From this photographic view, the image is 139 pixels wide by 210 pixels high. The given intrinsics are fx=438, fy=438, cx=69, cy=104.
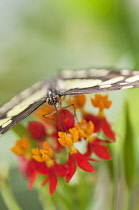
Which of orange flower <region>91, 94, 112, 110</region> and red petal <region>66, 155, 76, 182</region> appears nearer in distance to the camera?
red petal <region>66, 155, 76, 182</region>

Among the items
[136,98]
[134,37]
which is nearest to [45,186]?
[136,98]

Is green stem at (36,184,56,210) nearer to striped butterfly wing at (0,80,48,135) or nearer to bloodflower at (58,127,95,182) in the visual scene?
bloodflower at (58,127,95,182)

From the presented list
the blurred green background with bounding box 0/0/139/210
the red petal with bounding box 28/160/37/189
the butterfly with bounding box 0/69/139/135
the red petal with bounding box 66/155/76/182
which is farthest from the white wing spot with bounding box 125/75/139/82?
the blurred green background with bounding box 0/0/139/210

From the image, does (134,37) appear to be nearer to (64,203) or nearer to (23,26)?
(23,26)

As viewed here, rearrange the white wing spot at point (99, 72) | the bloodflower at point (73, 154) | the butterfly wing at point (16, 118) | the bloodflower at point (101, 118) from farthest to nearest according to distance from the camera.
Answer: the white wing spot at point (99, 72) → the bloodflower at point (101, 118) → the bloodflower at point (73, 154) → the butterfly wing at point (16, 118)

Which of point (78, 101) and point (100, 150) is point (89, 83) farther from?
point (100, 150)

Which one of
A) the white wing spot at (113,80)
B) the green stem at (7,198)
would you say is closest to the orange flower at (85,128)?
the white wing spot at (113,80)

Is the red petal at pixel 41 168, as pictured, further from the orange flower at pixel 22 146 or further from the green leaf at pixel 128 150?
the green leaf at pixel 128 150

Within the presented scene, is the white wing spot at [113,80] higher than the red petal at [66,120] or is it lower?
higher
